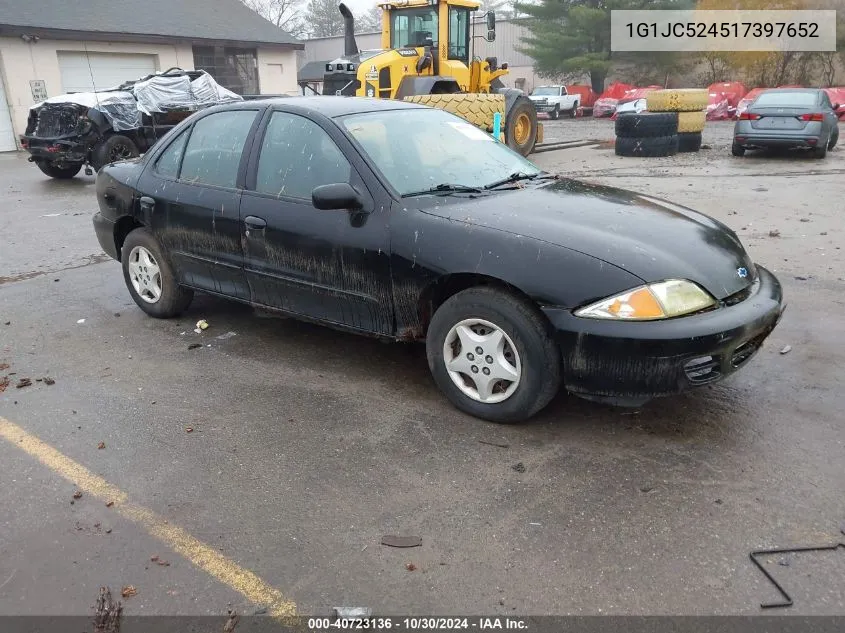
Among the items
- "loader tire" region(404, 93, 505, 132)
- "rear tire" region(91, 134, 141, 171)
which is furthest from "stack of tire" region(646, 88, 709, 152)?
"rear tire" region(91, 134, 141, 171)

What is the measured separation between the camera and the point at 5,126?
2142 cm

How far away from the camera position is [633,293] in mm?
3232

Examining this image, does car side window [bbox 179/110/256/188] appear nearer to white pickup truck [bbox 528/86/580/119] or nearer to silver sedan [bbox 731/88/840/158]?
silver sedan [bbox 731/88/840/158]

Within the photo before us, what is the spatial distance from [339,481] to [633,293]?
162cm

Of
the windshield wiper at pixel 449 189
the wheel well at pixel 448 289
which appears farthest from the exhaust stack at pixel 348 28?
the wheel well at pixel 448 289

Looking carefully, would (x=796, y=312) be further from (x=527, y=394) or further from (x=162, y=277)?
(x=162, y=277)

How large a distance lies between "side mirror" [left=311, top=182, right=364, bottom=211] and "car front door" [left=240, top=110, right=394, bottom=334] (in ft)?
0.32

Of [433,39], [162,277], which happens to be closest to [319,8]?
[433,39]

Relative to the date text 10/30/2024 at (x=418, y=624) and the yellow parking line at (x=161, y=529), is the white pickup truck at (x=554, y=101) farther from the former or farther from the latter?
the date text 10/30/2024 at (x=418, y=624)

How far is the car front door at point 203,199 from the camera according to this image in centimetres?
463

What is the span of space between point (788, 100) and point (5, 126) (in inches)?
848

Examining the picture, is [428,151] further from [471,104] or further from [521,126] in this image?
[521,126]

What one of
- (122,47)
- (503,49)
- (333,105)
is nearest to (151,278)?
(333,105)

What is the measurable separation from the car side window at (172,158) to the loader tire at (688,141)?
13249 mm
